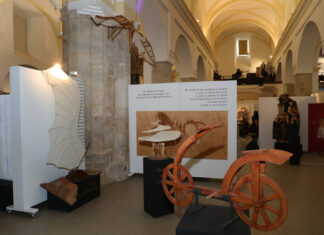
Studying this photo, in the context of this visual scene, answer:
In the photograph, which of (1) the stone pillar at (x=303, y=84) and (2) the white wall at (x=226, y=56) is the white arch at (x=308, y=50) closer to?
(1) the stone pillar at (x=303, y=84)

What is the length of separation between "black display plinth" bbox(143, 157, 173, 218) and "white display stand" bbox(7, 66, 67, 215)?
1638 millimetres

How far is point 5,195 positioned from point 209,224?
306 cm

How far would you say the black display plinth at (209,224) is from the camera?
2.42 meters

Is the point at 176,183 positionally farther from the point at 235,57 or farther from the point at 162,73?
the point at 235,57

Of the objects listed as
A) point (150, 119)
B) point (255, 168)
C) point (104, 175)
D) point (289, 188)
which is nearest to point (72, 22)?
point (150, 119)

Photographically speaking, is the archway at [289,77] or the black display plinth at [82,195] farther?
the archway at [289,77]

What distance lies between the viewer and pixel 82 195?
3.97 meters

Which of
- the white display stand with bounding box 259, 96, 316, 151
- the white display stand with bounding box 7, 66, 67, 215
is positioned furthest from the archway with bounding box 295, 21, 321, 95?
the white display stand with bounding box 7, 66, 67, 215

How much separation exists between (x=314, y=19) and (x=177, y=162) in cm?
912

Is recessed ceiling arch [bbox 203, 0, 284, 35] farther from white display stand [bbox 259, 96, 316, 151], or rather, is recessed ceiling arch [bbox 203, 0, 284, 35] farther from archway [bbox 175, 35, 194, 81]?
white display stand [bbox 259, 96, 316, 151]

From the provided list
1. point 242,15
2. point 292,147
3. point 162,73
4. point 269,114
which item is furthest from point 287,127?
point 242,15

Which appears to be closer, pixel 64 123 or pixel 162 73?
pixel 64 123

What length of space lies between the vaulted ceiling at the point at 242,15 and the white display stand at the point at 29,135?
11.1m

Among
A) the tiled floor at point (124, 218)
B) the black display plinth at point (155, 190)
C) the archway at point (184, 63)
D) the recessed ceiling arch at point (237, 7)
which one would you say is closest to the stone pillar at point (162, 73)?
the archway at point (184, 63)
